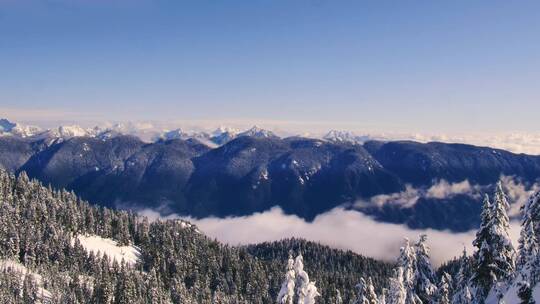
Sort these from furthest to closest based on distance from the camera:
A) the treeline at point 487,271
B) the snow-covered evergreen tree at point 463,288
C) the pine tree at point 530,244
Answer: the snow-covered evergreen tree at point 463,288
the treeline at point 487,271
the pine tree at point 530,244

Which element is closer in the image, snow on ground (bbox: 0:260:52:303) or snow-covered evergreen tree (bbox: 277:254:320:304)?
snow-covered evergreen tree (bbox: 277:254:320:304)

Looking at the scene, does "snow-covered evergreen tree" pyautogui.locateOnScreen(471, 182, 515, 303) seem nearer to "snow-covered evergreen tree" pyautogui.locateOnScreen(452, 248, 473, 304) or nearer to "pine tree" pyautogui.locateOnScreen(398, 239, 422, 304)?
"snow-covered evergreen tree" pyautogui.locateOnScreen(452, 248, 473, 304)

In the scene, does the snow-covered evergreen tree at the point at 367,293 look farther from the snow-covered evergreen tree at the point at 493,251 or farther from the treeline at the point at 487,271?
the snow-covered evergreen tree at the point at 493,251

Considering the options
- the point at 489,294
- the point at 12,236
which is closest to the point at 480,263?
the point at 489,294

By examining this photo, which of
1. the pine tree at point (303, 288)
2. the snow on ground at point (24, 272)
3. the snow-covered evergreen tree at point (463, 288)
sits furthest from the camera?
the snow on ground at point (24, 272)

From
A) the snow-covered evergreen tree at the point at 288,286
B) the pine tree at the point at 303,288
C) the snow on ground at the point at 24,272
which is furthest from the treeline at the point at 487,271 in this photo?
the snow on ground at the point at 24,272

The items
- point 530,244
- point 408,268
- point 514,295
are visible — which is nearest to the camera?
point 530,244

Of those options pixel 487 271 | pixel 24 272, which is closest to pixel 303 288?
pixel 487 271

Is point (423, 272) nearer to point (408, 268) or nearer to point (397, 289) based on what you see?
point (408, 268)

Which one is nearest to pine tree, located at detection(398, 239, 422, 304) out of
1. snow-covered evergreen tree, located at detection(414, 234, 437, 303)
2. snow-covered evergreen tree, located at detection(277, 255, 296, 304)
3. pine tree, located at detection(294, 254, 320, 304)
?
snow-covered evergreen tree, located at detection(414, 234, 437, 303)
